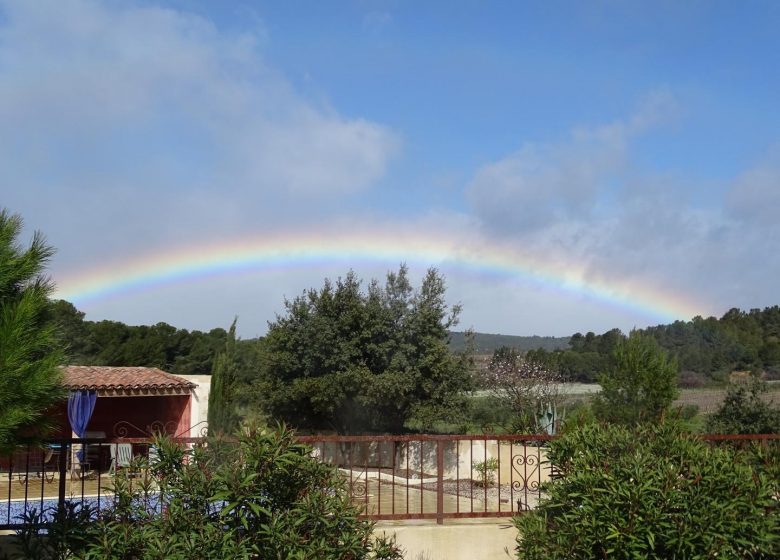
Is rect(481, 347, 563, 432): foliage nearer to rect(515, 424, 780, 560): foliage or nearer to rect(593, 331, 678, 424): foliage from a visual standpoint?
rect(593, 331, 678, 424): foliage

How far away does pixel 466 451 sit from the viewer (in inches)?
562

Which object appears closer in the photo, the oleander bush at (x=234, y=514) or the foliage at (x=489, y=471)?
the oleander bush at (x=234, y=514)

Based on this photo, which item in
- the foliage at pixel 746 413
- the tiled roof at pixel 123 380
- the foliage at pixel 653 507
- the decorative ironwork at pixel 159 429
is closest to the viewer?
the foliage at pixel 653 507

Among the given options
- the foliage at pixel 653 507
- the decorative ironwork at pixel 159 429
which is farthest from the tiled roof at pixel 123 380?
the foliage at pixel 653 507

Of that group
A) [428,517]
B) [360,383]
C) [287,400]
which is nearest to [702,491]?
[428,517]

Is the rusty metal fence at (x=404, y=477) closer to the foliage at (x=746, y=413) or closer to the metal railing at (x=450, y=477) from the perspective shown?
the metal railing at (x=450, y=477)

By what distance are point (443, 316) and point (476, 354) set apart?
1812 millimetres

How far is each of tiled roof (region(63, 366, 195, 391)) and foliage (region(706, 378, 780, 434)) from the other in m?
11.1

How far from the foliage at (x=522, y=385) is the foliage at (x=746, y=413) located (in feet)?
18.2

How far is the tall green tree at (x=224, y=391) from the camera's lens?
14.5 m

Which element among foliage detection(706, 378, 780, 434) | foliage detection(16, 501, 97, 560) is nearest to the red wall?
foliage detection(706, 378, 780, 434)

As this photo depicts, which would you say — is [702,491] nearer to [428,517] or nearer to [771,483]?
[771,483]

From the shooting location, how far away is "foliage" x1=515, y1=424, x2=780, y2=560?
3.78 metres

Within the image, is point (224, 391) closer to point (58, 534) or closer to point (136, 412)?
point (136, 412)
